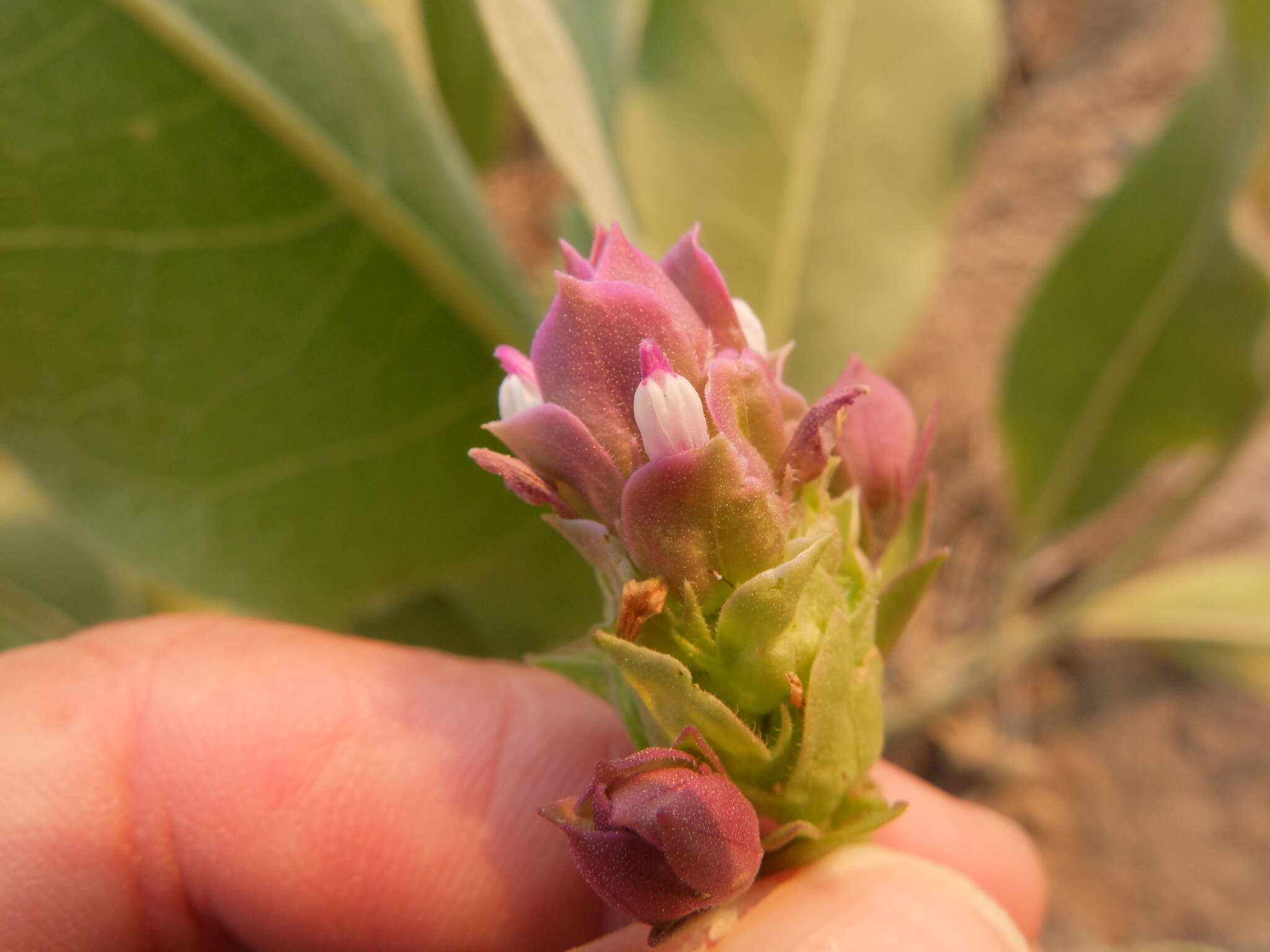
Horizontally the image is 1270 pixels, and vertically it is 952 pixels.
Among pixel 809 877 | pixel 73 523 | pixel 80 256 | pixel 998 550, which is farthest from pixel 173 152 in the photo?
pixel 998 550

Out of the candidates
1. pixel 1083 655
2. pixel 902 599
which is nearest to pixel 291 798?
pixel 902 599

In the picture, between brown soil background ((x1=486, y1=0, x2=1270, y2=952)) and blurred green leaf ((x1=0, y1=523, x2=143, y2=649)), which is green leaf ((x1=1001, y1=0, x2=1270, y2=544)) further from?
blurred green leaf ((x1=0, y1=523, x2=143, y2=649))

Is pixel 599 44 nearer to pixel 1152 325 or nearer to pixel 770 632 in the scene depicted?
pixel 1152 325

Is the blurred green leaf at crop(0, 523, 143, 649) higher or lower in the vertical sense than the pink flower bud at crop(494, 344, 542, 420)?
lower

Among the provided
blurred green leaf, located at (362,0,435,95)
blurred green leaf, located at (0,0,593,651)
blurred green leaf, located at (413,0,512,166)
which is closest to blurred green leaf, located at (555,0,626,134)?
blurred green leaf, located at (413,0,512,166)

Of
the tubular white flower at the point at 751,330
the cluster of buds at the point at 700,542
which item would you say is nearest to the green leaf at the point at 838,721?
the cluster of buds at the point at 700,542

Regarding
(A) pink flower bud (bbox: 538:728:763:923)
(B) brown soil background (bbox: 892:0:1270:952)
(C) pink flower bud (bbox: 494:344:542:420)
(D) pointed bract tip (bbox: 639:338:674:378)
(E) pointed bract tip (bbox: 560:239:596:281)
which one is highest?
(E) pointed bract tip (bbox: 560:239:596:281)
